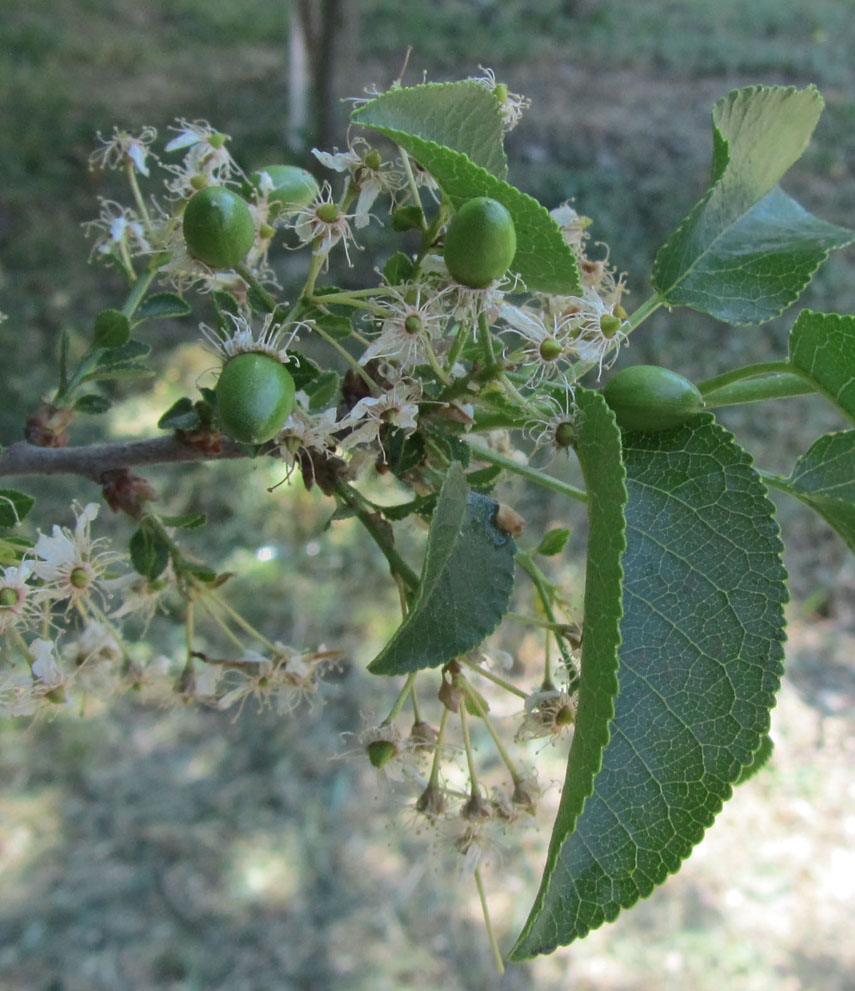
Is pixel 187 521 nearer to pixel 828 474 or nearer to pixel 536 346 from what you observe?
pixel 536 346

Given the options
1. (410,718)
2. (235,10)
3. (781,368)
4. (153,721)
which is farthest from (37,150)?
(781,368)

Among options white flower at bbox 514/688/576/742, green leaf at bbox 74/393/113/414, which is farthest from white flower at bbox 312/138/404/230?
white flower at bbox 514/688/576/742

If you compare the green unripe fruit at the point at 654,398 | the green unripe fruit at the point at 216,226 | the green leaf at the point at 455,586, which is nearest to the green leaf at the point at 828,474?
the green unripe fruit at the point at 654,398

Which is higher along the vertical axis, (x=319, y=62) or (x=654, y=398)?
(x=654, y=398)

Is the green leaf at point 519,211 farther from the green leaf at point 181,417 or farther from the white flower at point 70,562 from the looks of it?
the white flower at point 70,562

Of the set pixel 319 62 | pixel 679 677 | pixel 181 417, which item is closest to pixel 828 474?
pixel 679 677
